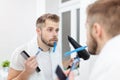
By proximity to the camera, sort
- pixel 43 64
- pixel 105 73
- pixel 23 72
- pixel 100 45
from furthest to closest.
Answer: pixel 43 64, pixel 23 72, pixel 100 45, pixel 105 73

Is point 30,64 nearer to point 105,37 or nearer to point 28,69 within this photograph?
point 28,69

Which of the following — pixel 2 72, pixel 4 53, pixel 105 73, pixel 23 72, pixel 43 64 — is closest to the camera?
pixel 105 73

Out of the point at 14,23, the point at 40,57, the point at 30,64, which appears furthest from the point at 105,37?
the point at 14,23

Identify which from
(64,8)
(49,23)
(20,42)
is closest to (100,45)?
(49,23)

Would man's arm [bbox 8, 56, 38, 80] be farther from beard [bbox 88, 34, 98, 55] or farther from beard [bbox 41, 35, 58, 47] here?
beard [bbox 88, 34, 98, 55]

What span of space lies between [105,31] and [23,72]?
998 millimetres

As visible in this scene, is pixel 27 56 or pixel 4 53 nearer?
pixel 27 56

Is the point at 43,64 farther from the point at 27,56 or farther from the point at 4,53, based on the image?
the point at 4,53

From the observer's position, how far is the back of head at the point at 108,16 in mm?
830

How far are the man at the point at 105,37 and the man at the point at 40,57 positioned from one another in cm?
86

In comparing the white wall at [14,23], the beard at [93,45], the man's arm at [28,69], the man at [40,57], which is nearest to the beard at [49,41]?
the man at [40,57]

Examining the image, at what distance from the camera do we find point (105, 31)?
32.9 inches

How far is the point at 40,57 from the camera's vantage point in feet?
5.99

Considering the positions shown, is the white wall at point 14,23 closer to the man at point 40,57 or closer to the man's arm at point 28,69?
the man at point 40,57
